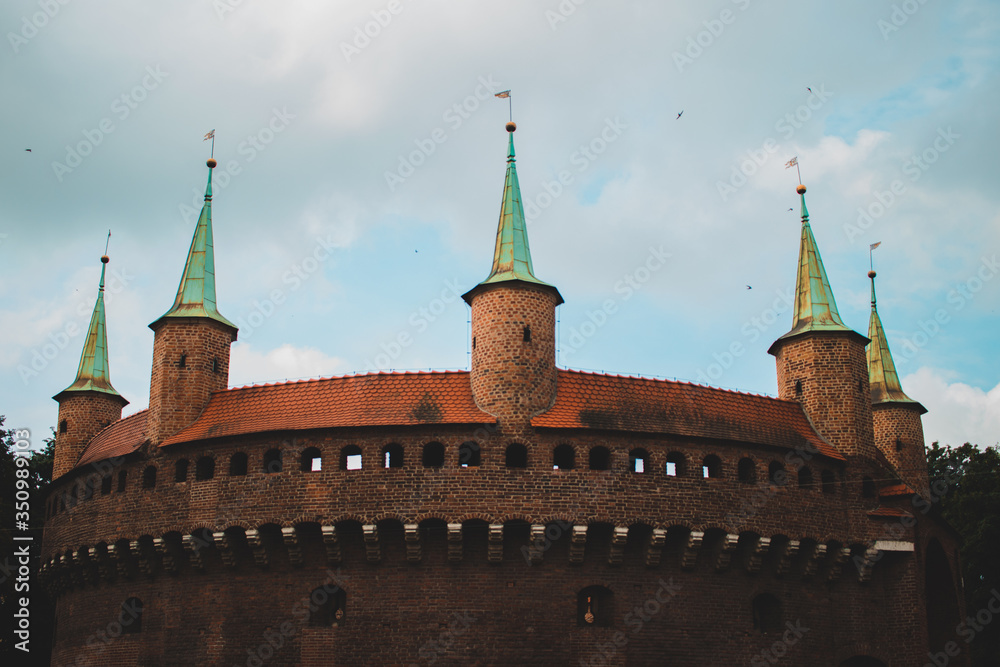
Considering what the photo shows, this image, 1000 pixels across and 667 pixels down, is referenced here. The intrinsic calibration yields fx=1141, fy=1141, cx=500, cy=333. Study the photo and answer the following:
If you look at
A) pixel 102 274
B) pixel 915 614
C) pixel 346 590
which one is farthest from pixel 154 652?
pixel 915 614

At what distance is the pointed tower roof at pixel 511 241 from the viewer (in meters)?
33.2

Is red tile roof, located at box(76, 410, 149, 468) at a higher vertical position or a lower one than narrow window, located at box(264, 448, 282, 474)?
higher

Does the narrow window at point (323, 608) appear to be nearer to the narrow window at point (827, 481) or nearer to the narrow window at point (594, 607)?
the narrow window at point (594, 607)

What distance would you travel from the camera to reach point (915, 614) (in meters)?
32.8

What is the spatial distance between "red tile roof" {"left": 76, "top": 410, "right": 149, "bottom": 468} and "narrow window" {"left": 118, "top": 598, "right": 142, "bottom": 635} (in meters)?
4.33

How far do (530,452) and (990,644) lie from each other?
81.8ft

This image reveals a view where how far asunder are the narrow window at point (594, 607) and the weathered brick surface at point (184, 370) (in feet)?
41.2

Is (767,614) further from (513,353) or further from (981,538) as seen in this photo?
(981,538)

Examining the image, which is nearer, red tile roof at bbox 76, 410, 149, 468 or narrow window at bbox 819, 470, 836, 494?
narrow window at bbox 819, 470, 836, 494

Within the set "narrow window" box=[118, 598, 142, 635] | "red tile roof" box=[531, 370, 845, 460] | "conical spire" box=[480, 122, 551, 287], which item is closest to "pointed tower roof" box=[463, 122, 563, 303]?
"conical spire" box=[480, 122, 551, 287]

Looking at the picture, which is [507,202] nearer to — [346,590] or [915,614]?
[346,590]

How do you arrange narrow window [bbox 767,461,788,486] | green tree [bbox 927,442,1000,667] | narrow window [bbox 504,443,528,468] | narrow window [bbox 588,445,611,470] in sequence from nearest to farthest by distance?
narrow window [bbox 588,445,611,470] → narrow window [bbox 504,443,528,468] → narrow window [bbox 767,461,788,486] → green tree [bbox 927,442,1000,667]

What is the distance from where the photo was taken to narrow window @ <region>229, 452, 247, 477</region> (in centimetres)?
3195

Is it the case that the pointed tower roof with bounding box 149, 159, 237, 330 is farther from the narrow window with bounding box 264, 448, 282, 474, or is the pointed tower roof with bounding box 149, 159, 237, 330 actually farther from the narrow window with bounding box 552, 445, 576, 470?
the narrow window with bounding box 552, 445, 576, 470
